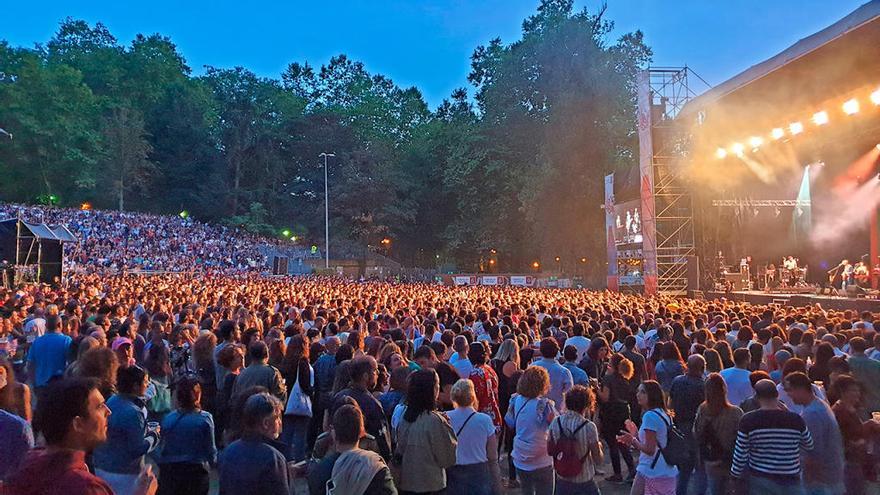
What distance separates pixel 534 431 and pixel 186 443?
2402 mm

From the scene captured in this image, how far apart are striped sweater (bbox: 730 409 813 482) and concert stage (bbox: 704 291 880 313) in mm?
14582

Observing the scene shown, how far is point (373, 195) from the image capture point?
2099 inches

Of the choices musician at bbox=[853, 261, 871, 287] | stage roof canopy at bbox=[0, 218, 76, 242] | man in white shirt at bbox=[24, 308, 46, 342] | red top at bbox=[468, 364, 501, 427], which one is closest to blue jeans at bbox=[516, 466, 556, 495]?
red top at bbox=[468, 364, 501, 427]

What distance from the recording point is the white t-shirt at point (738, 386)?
5812 mm

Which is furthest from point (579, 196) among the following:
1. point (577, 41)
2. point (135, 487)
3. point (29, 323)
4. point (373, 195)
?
point (135, 487)

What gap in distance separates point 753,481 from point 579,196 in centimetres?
3504

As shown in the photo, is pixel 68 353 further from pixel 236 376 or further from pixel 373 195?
pixel 373 195

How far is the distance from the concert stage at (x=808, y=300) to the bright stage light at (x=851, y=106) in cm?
493

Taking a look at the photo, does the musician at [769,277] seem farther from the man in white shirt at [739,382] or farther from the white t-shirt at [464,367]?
the white t-shirt at [464,367]

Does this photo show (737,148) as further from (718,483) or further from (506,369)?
(718,483)

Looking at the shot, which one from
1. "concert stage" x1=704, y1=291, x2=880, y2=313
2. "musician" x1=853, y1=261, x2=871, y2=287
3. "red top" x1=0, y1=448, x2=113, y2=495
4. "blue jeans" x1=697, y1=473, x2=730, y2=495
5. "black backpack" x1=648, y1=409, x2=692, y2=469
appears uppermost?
"musician" x1=853, y1=261, x2=871, y2=287

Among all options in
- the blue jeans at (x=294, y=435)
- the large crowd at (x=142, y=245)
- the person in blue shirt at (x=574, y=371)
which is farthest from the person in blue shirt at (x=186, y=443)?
the large crowd at (x=142, y=245)

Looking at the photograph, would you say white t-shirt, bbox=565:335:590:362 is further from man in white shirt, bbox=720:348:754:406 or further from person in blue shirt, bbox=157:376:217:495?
person in blue shirt, bbox=157:376:217:495

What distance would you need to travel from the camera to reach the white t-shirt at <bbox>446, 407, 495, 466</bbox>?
4578 mm
